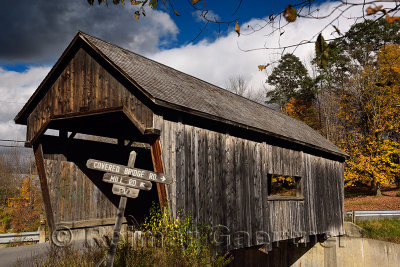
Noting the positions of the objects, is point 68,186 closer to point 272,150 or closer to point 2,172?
point 272,150

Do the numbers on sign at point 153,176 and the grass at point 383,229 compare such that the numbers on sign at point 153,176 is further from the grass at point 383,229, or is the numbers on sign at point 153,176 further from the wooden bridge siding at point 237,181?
the grass at point 383,229

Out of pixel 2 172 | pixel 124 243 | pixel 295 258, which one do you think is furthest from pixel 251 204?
pixel 2 172

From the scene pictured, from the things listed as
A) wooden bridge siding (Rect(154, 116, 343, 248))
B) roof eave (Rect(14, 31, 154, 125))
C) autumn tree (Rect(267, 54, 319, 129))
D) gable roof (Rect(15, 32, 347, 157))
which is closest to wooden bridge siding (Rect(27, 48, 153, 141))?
roof eave (Rect(14, 31, 154, 125))

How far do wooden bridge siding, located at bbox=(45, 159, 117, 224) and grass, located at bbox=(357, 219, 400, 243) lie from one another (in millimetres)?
12074

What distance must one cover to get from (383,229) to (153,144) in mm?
13754

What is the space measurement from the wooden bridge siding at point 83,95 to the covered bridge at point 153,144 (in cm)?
2

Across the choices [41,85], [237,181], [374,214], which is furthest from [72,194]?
[374,214]

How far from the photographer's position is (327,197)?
1488 centimetres

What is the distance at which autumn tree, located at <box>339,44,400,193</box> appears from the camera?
2406 cm

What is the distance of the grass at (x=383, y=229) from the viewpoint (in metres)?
15.8

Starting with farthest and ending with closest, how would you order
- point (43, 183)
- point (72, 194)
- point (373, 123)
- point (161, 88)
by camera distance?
point (373, 123)
point (72, 194)
point (43, 183)
point (161, 88)

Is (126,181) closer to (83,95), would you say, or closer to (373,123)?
(83,95)

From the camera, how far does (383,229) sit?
660 inches

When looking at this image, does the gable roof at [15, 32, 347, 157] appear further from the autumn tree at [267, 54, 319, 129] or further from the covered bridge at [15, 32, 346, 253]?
the autumn tree at [267, 54, 319, 129]
